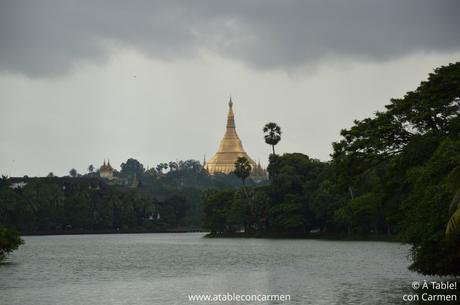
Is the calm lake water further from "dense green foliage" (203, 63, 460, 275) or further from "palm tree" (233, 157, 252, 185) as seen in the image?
"palm tree" (233, 157, 252, 185)

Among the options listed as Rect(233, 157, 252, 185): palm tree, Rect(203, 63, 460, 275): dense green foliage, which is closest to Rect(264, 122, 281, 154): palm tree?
Rect(233, 157, 252, 185): palm tree

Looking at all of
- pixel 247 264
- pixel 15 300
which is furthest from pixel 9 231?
pixel 15 300

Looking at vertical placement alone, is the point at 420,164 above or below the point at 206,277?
above

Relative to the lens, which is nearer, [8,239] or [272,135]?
[8,239]

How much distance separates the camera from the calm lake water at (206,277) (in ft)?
125

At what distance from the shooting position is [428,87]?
4381cm

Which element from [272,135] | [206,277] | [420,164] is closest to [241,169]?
[272,135]

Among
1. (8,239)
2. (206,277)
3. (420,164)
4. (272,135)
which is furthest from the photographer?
(272,135)

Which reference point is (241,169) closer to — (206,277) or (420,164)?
(206,277)

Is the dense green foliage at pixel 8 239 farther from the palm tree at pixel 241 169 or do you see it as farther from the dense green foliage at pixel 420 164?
the palm tree at pixel 241 169

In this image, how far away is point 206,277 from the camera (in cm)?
4897

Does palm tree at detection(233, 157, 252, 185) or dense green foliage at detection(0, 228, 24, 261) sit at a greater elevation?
palm tree at detection(233, 157, 252, 185)

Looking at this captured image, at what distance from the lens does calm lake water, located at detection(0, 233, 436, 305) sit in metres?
38.2

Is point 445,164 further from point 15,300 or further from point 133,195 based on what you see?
point 133,195
